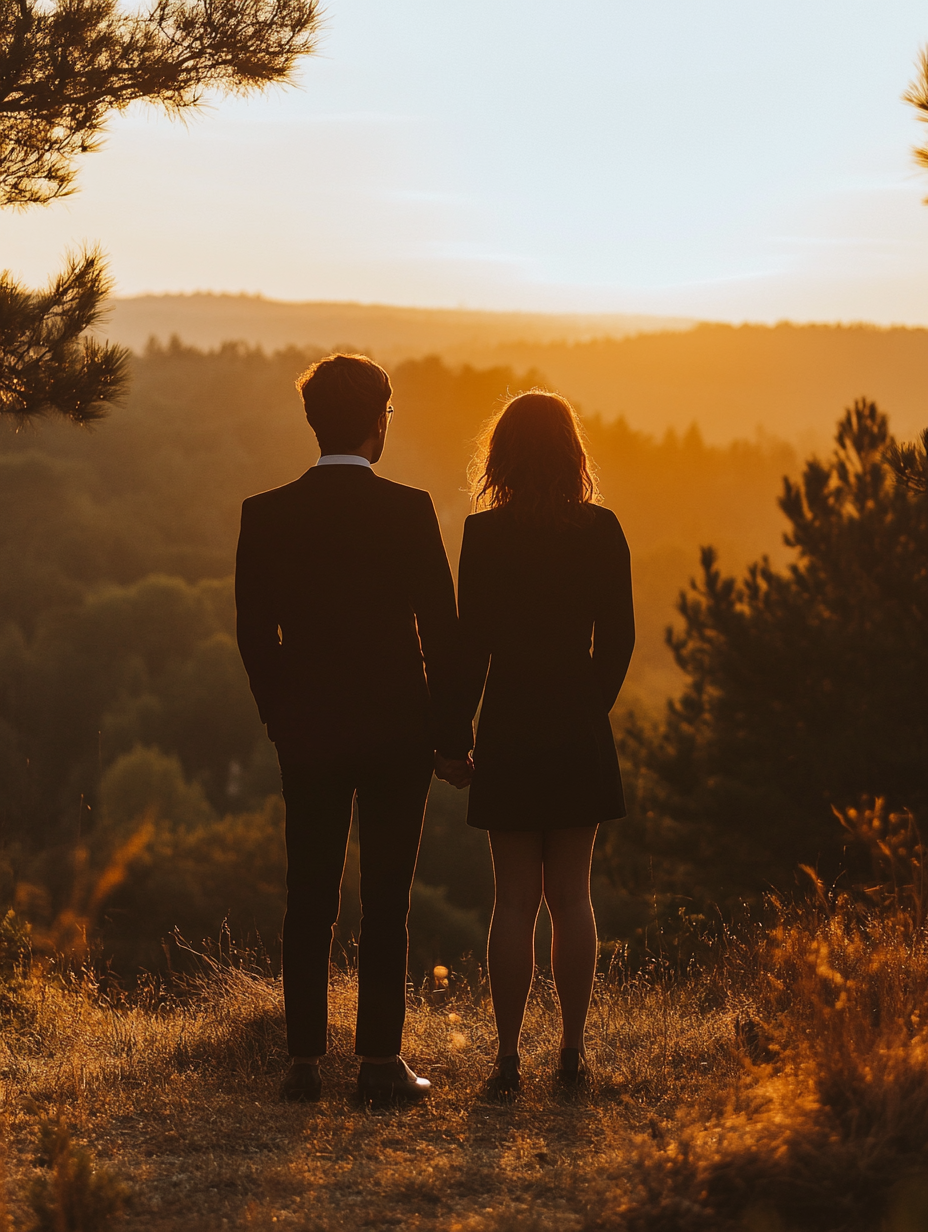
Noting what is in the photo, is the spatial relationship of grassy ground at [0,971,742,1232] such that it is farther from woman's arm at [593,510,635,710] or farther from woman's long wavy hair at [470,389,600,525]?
woman's long wavy hair at [470,389,600,525]

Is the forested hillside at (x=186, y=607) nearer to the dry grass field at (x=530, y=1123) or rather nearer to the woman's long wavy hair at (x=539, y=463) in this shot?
the dry grass field at (x=530, y=1123)

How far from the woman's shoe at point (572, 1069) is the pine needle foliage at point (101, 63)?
186 inches

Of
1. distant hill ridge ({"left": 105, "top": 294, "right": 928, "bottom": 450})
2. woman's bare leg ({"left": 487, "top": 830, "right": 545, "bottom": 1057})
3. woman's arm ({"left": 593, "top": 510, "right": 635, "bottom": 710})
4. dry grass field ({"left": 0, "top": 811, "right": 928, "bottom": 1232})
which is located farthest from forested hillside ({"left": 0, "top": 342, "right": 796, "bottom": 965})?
distant hill ridge ({"left": 105, "top": 294, "right": 928, "bottom": 450})

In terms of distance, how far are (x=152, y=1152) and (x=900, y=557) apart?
13400 millimetres

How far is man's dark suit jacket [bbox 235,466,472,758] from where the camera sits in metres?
2.83

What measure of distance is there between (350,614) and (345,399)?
1.72 ft

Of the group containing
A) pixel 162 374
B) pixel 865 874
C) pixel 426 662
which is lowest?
pixel 865 874

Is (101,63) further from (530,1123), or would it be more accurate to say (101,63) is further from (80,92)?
(530,1123)

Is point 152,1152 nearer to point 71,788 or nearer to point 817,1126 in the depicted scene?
point 817,1126

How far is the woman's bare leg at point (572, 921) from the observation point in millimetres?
2922

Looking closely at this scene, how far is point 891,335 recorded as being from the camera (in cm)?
10162

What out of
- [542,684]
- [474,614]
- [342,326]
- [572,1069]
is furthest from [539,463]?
[342,326]

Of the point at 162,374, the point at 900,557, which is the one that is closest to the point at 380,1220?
the point at 900,557

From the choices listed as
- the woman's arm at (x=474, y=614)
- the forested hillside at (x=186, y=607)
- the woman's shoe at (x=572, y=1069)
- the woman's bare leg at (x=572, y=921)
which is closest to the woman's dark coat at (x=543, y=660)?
the woman's arm at (x=474, y=614)
